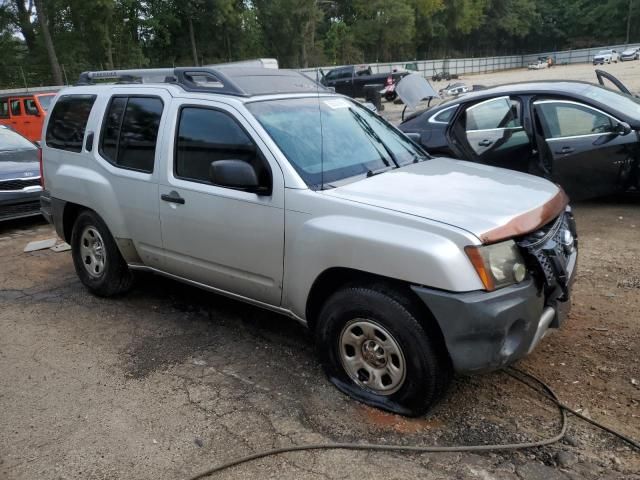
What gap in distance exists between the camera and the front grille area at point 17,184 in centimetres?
793

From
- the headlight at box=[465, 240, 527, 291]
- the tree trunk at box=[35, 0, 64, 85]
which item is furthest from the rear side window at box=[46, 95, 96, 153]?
the tree trunk at box=[35, 0, 64, 85]

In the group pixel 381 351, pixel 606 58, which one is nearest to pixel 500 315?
pixel 381 351

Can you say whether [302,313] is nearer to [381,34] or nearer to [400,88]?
[400,88]

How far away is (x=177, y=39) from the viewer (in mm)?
51969

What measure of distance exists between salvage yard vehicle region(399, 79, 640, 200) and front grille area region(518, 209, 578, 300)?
342cm

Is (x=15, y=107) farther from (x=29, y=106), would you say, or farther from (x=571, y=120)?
(x=571, y=120)

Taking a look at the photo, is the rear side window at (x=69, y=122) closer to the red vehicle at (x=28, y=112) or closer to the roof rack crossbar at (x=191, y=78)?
the roof rack crossbar at (x=191, y=78)

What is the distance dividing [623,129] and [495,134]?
4.42ft

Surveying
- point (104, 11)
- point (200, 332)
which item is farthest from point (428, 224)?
point (104, 11)

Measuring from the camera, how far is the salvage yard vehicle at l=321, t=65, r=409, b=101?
31672mm

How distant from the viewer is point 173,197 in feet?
13.4

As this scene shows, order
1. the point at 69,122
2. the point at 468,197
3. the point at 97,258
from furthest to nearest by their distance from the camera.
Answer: the point at 69,122 → the point at 97,258 → the point at 468,197

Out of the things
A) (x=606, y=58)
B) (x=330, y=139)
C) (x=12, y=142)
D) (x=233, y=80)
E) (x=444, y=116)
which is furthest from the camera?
(x=606, y=58)

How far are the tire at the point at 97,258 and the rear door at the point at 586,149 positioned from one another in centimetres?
465
